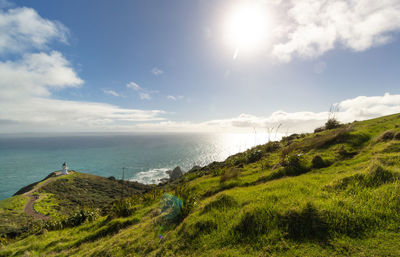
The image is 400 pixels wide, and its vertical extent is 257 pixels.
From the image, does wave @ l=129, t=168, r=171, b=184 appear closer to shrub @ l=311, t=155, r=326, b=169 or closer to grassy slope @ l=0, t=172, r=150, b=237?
grassy slope @ l=0, t=172, r=150, b=237

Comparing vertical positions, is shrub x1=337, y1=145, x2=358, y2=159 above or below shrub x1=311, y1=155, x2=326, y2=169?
above

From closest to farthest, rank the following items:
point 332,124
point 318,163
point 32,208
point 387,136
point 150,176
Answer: point 318,163
point 387,136
point 332,124
point 32,208
point 150,176

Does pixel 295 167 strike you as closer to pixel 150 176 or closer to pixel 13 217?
pixel 13 217

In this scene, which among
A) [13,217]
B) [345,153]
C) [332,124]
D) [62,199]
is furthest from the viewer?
[62,199]

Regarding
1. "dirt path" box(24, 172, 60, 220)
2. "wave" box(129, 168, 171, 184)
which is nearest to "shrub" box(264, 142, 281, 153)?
"dirt path" box(24, 172, 60, 220)

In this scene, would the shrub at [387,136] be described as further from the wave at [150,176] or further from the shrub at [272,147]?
the wave at [150,176]

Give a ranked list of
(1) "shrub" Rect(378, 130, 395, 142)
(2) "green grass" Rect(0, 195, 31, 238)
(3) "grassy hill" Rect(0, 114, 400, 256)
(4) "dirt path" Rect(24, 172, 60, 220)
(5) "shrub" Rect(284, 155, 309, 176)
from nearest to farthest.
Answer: (3) "grassy hill" Rect(0, 114, 400, 256) < (5) "shrub" Rect(284, 155, 309, 176) < (1) "shrub" Rect(378, 130, 395, 142) < (2) "green grass" Rect(0, 195, 31, 238) < (4) "dirt path" Rect(24, 172, 60, 220)

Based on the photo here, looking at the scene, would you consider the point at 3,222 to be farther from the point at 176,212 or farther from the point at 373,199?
the point at 373,199

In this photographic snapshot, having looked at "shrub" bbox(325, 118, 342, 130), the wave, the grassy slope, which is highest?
"shrub" bbox(325, 118, 342, 130)

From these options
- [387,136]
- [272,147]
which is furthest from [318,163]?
[272,147]

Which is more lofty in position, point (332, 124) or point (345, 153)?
point (332, 124)

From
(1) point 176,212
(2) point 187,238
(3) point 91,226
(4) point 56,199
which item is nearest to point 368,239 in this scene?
(2) point 187,238

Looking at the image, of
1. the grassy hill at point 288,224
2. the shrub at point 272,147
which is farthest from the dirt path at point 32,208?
the shrub at point 272,147

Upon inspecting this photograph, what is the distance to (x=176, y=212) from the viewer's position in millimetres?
7270
